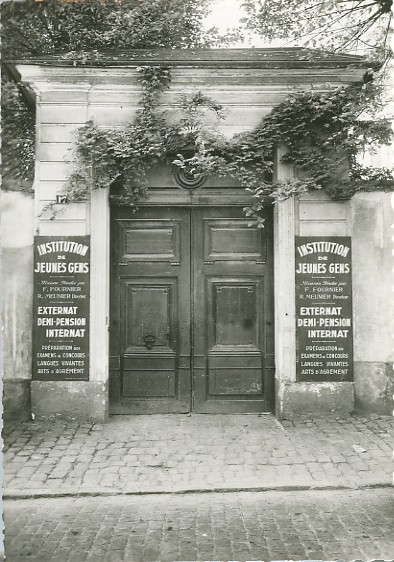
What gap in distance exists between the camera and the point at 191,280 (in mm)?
6621

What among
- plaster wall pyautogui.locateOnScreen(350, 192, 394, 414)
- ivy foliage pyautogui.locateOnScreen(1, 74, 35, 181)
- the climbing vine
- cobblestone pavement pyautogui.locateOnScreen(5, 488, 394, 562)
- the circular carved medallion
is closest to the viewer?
cobblestone pavement pyautogui.locateOnScreen(5, 488, 394, 562)

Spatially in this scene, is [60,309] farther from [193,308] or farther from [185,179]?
[185,179]

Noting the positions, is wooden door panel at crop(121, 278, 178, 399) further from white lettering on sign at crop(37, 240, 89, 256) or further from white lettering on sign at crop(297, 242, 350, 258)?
white lettering on sign at crop(297, 242, 350, 258)

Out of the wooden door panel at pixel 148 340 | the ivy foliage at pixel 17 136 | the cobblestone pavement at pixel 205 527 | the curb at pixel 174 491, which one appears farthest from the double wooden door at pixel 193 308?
the cobblestone pavement at pixel 205 527

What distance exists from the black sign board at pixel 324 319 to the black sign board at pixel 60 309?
8.30 ft

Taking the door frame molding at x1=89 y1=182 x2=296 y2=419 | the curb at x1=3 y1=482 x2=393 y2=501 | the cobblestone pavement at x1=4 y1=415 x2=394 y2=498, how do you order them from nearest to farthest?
1. the curb at x1=3 y1=482 x2=393 y2=501
2. the cobblestone pavement at x1=4 y1=415 x2=394 y2=498
3. the door frame molding at x1=89 y1=182 x2=296 y2=419

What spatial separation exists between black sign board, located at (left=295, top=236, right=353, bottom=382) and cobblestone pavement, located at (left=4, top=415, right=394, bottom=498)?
1.99 ft

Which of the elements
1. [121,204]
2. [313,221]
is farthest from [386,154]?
[121,204]

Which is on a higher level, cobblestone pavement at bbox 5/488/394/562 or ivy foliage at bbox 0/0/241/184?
ivy foliage at bbox 0/0/241/184

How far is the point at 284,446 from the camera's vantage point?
5.49 metres

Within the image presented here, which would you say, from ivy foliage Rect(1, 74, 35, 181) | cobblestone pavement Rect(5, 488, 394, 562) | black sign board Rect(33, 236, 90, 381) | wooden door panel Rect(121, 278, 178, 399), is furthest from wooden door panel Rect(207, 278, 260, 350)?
ivy foliage Rect(1, 74, 35, 181)

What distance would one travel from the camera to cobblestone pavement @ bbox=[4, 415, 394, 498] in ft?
15.5

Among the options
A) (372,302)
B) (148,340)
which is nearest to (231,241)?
(148,340)

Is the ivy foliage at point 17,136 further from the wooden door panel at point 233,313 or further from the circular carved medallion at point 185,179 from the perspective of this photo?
the wooden door panel at point 233,313
